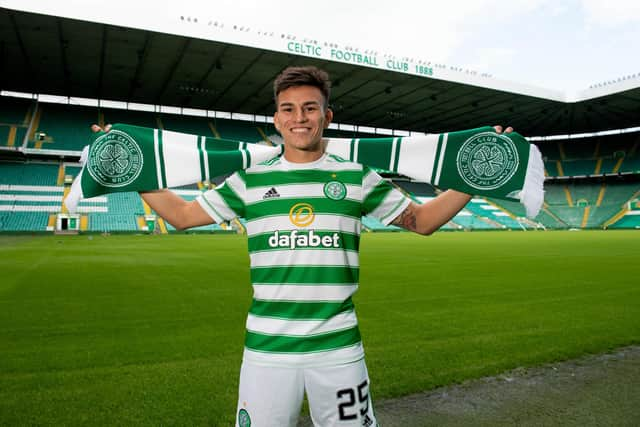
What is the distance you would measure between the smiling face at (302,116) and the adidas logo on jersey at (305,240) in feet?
1.20

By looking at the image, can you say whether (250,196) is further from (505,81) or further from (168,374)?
(505,81)

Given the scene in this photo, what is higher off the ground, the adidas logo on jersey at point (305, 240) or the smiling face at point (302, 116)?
the smiling face at point (302, 116)

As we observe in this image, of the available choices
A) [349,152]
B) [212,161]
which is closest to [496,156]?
[349,152]

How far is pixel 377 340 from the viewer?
5.44m

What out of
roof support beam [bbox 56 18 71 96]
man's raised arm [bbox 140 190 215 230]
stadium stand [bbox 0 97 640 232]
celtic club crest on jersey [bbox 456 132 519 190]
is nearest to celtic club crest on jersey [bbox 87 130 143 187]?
man's raised arm [bbox 140 190 215 230]

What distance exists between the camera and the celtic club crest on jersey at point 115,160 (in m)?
A: 2.37

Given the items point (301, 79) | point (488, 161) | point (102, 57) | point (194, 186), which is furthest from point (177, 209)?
point (194, 186)

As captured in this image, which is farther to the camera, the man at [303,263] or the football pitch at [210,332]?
the football pitch at [210,332]

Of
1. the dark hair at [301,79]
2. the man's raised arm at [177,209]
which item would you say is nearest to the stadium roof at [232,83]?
the man's raised arm at [177,209]

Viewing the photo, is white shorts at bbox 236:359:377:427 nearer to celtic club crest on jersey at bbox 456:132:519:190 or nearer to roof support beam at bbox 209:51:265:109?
celtic club crest on jersey at bbox 456:132:519:190

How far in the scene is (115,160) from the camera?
2.37 meters

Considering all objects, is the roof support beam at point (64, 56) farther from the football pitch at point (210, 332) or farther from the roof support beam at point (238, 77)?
the football pitch at point (210, 332)

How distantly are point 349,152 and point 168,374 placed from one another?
301cm

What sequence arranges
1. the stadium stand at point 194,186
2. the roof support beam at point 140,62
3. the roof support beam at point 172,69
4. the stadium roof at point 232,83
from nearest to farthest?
1. the roof support beam at point 140,62
2. the stadium roof at point 232,83
3. the roof support beam at point 172,69
4. the stadium stand at point 194,186
